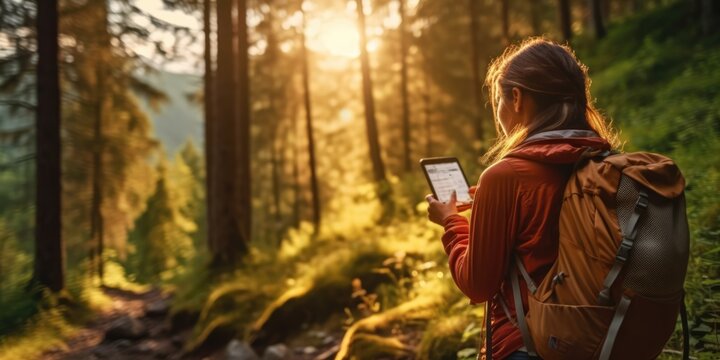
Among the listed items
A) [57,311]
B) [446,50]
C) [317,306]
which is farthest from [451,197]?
[446,50]

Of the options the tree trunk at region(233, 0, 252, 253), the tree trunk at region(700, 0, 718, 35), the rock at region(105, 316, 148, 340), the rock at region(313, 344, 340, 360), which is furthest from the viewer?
the tree trunk at region(233, 0, 252, 253)

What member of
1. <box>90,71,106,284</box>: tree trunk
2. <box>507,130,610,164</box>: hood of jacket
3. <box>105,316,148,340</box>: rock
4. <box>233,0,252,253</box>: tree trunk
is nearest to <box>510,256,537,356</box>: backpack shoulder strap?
<box>507,130,610,164</box>: hood of jacket

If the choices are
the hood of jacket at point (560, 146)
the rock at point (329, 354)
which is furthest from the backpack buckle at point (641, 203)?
the rock at point (329, 354)

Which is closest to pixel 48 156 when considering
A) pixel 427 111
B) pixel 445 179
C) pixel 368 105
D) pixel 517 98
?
pixel 368 105

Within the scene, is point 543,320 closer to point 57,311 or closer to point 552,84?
point 552,84

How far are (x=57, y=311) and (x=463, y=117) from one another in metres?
19.6

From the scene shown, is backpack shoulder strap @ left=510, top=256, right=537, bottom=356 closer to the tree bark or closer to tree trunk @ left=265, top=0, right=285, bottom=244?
the tree bark

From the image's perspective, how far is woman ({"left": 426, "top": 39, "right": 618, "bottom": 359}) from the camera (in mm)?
1899

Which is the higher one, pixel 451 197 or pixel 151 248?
pixel 451 197

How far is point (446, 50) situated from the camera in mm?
24891

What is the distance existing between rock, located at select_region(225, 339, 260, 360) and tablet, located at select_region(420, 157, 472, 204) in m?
5.52

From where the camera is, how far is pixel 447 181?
2.82 metres

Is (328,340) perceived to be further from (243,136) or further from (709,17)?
(709,17)

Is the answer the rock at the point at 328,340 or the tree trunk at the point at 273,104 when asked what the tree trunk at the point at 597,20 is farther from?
the rock at the point at 328,340
